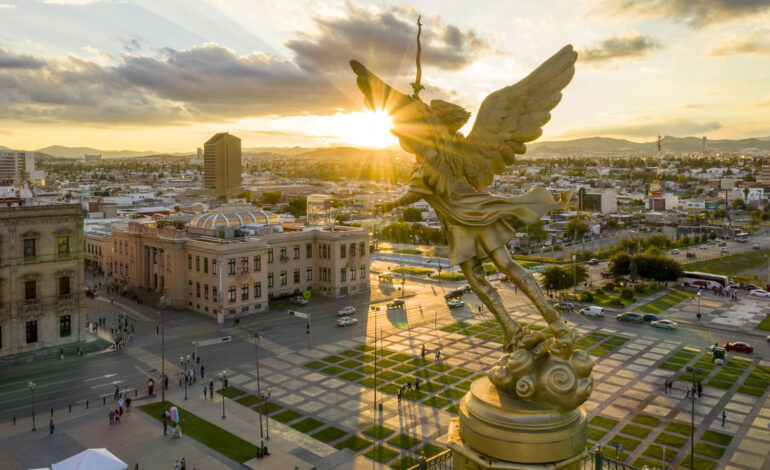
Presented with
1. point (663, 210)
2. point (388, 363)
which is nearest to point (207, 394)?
point (388, 363)

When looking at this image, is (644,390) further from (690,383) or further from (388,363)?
(388,363)

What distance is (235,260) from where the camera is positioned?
2088 inches

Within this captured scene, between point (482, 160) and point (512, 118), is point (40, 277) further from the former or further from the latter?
point (512, 118)

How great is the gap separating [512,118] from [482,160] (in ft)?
3.55

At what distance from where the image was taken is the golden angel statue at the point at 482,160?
11.3 meters

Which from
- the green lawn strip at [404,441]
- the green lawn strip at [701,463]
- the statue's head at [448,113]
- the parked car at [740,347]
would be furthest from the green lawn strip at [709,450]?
the statue's head at [448,113]

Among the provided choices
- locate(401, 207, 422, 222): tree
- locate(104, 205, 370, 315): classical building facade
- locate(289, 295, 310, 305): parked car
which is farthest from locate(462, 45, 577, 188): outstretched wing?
locate(401, 207, 422, 222): tree

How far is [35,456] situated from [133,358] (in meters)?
14.9

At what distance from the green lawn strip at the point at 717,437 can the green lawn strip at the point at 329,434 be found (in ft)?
60.8

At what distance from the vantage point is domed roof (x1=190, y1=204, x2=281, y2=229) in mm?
60406

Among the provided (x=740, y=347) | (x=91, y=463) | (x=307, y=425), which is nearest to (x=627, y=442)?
(x=307, y=425)

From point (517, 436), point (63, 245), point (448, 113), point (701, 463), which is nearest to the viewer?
point (517, 436)

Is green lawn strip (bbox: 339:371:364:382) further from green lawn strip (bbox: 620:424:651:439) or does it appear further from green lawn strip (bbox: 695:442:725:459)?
green lawn strip (bbox: 695:442:725:459)

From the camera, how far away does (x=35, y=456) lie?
1040 inches
